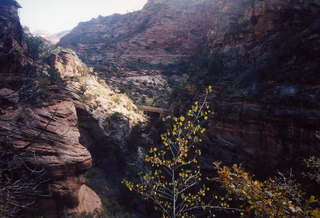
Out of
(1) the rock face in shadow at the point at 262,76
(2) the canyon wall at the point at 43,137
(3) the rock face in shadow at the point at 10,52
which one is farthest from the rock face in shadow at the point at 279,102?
(3) the rock face in shadow at the point at 10,52

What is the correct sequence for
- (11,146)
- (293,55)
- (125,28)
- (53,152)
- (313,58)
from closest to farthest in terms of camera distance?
(11,146) < (313,58) < (53,152) < (293,55) < (125,28)

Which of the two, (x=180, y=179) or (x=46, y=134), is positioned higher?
(x=46, y=134)

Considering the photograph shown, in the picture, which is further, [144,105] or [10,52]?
[144,105]

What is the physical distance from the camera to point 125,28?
45.2 meters

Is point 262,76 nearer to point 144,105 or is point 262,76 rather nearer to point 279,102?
point 279,102

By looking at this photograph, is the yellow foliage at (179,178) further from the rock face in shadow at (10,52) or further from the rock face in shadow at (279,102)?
the rock face in shadow at (10,52)

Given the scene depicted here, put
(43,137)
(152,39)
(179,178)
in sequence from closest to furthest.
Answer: (43,137) < (179,178) < (152,39)

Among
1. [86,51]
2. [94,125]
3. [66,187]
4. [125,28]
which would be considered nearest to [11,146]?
[66,187]

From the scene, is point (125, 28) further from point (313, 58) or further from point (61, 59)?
point (313, 58)

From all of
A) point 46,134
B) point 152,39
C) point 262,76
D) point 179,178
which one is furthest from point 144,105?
point 152,39

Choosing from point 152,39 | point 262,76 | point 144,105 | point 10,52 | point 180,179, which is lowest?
point 180,179

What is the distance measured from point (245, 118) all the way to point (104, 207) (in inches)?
421

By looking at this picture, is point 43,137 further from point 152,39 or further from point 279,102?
point 152,39

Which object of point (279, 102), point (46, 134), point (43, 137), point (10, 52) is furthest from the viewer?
point (10, 52)
